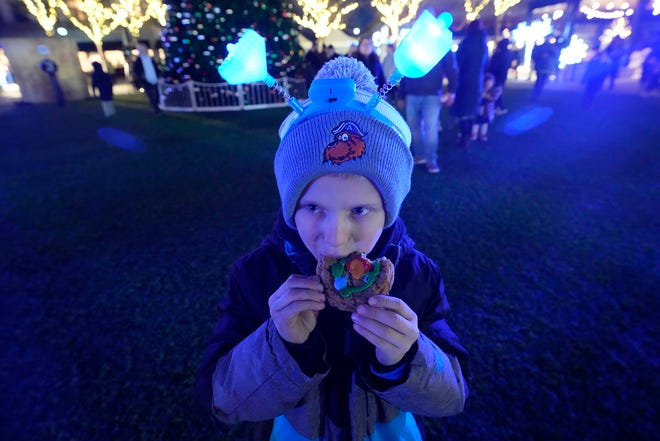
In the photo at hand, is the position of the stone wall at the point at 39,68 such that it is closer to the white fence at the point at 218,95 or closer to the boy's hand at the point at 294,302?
the white fence at the point at 218,95

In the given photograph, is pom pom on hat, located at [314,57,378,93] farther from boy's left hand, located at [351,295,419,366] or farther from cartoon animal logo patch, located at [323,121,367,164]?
boy's left hand, located at [351,295,419,366]

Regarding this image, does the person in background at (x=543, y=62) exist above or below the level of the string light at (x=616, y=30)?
below

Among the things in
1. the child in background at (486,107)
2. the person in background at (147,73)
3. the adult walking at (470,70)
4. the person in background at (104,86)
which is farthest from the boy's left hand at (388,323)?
the person in background at (147,73)

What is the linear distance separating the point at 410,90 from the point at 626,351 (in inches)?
167

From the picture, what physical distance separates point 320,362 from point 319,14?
24.2 m

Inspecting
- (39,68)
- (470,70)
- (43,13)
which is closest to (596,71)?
(470,70)

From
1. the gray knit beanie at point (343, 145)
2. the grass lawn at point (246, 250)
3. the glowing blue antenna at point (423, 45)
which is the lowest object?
the grass lawn at point (246, 250)

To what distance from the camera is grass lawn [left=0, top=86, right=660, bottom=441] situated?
2.14m

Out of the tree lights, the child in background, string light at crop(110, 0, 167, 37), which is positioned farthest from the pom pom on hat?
string light at crop(110, 0, 167, 37)

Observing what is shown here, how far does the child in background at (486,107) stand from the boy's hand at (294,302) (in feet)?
23.5

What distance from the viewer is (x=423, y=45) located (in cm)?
91

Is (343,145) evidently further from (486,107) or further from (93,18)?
(93,18)

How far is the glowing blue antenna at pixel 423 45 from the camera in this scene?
0.91m

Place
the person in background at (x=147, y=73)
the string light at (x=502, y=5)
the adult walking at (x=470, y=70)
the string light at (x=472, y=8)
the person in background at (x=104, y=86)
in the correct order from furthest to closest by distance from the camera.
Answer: the string light at (x=472, y=8) → the string light at (x=502, y=5) → the person in background at (x=147, y=73) → the person in background at (x=104, y=86) → the adult walking at (x=470, y=70)
